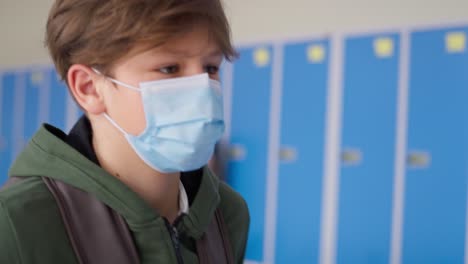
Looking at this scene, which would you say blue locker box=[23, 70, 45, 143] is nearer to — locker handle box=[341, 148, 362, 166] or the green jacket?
locker handle box=[341, 148, 362, 166]

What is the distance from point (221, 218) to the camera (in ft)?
4.01

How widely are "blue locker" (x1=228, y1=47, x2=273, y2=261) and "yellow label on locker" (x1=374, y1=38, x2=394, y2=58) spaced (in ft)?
2.45

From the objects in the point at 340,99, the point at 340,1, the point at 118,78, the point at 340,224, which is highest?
the point at 340,1

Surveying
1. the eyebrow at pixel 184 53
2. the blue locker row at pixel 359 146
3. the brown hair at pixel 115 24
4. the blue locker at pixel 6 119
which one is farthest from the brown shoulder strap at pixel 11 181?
the blue locker at pixel 6 119

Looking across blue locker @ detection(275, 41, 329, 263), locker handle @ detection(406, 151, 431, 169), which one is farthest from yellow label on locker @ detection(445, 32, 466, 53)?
blue locker @ detection(275, 41, 329, 263)

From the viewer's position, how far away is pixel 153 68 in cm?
99

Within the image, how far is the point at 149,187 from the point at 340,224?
7.73 ft

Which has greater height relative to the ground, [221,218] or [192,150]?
[192,150]

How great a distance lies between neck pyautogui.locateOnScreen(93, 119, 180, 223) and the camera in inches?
40.9

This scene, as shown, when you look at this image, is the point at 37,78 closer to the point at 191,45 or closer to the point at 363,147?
the point at 363,147

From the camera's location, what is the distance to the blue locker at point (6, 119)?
5.02m

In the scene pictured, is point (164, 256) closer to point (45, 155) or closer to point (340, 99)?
point (45, 155)

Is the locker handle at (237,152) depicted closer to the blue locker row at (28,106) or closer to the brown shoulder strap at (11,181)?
the blue locker row at (28,106)

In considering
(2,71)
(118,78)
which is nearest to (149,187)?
(118,78)
